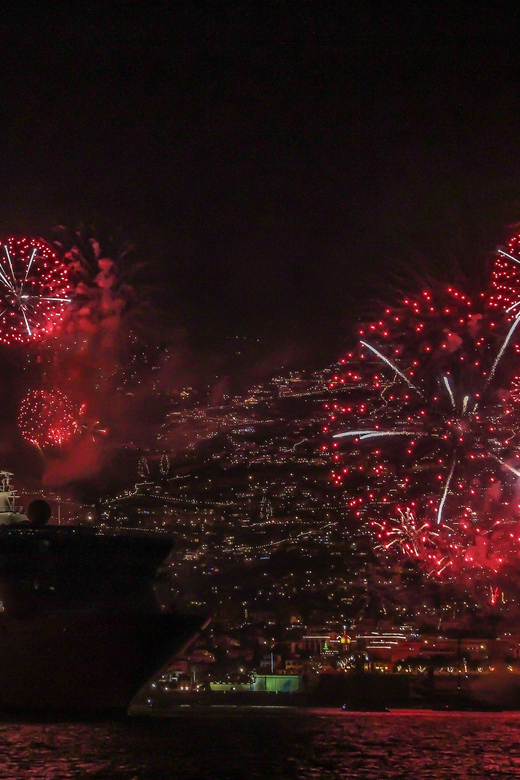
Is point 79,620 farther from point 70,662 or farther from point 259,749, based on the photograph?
point 259,749

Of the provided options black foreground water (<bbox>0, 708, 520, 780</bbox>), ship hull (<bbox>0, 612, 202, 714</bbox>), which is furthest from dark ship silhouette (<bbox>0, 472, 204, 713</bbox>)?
black foreground water (<bbox>0, 708, 520, 780</bbox>)

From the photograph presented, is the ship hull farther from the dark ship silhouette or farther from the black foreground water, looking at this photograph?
the black foreground water

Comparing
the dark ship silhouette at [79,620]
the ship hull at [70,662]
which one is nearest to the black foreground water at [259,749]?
the ship hull at [70,662]

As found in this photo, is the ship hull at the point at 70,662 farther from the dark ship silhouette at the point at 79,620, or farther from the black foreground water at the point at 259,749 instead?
the black foreground water at the point at 259,749

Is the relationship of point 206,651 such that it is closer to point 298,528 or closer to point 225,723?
point 298,528

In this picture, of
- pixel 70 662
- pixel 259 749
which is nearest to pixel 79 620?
pixel 70 662
